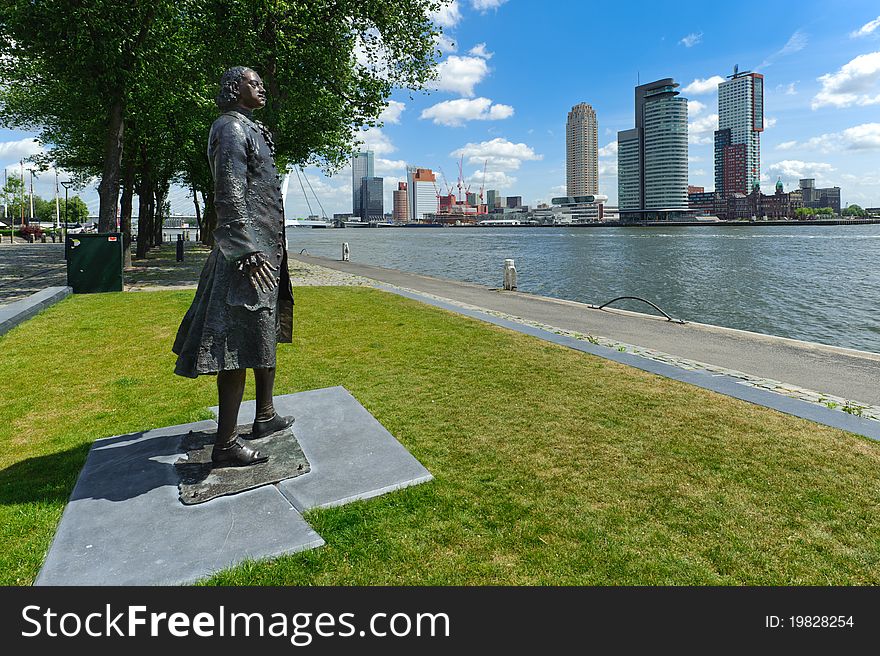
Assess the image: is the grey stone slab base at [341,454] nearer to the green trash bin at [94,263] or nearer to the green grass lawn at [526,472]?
the green grass lawn at [526,472]

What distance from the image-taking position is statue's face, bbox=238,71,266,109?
3.97m

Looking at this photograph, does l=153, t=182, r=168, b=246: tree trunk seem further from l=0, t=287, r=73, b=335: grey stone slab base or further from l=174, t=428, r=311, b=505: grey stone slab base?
l=174, t=428, r=311, b=505: grey stone slab base

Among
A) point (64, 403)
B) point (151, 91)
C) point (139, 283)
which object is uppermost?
point (151, 91)

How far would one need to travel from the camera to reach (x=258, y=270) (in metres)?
3.71

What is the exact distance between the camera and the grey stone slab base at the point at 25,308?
9627 mm

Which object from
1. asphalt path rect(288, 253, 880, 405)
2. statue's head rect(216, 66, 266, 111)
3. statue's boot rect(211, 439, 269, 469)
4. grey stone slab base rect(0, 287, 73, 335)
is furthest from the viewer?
grey stone slab base rect(0, 287, 73, 335)

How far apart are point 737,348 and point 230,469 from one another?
358 inches

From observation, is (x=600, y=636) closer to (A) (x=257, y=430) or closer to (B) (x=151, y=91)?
(A) (x=257, y=430)

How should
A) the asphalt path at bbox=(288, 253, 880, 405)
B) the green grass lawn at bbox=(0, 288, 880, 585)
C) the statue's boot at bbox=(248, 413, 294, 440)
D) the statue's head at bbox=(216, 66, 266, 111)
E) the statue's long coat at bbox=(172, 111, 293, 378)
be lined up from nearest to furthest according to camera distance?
the green grass lawn at bbox=(0, 288, 880, 585) → the statue's long coat at bbox=(172, 111, 293, 378) → the statue's head at bbox=(216, 66, 266, 111) → the statue's boot at bbox=(248, 413, 294, 440) → the asphalt path at bbox=(288, 253, 880, 405)

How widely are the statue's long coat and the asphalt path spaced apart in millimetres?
6947

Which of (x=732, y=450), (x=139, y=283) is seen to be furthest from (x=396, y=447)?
(x=139, y=283)

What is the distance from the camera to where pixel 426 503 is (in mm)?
3779

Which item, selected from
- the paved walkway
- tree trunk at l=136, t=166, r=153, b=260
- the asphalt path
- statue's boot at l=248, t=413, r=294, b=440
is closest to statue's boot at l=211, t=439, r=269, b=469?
statue's boot at l=248, t=413, r=294, b=440

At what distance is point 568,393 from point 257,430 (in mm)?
3443
